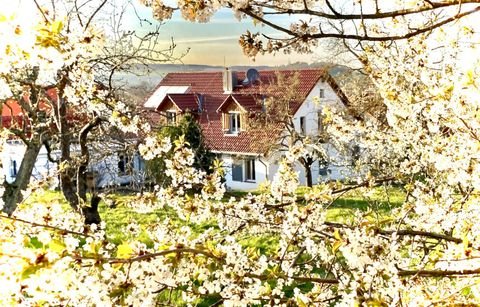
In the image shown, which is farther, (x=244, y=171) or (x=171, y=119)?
(x=244, y=171)

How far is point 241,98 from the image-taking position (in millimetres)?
13078

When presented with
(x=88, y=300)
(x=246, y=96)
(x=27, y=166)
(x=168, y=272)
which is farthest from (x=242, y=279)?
(x=246, y=96)

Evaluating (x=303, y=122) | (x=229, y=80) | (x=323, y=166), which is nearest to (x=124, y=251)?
(x=323, y=166)

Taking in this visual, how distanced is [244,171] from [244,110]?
238 cm

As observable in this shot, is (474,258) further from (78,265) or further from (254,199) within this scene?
(254,199)

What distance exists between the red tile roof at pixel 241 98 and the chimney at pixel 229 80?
0.11 metres

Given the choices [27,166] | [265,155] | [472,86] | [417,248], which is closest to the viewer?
[472,86]

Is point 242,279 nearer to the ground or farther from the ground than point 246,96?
nearer to the ground

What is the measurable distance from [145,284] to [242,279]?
0.31 meters

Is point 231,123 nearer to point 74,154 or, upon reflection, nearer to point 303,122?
point 303,122

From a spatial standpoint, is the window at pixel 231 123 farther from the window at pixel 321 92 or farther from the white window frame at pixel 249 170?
the window at pixel 321 92

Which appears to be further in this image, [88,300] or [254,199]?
[254,199]

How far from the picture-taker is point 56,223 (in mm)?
1375

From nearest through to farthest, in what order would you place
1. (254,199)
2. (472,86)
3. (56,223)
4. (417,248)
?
(472,86)
(56,223)
(254,199)
(417,248)
